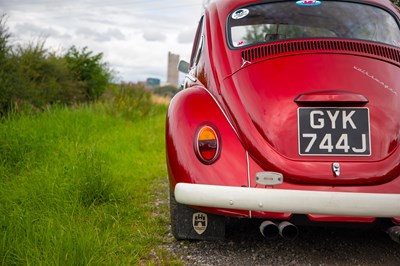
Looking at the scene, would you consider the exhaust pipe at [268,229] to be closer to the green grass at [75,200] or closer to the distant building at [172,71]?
the green grass at [75,200]

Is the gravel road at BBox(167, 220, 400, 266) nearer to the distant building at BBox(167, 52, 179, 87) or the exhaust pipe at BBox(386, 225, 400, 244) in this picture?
the exhaust pipe at BBox(386, 225, 400, 244)

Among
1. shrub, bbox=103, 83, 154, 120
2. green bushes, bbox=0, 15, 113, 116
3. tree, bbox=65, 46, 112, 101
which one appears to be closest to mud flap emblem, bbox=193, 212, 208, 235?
green bushes, bbox=0, 15, 113, 116

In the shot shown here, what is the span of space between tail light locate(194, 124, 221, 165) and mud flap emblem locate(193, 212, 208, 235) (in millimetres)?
408

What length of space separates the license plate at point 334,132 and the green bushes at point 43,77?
17.9 feet

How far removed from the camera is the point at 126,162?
5.62 m

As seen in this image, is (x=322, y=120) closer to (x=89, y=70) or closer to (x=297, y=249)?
(x=297, y=249)

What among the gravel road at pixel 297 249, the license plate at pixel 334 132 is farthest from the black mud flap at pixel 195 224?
the license plate at pixel 334 132

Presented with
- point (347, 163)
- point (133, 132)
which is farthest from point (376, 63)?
point (133, 132)

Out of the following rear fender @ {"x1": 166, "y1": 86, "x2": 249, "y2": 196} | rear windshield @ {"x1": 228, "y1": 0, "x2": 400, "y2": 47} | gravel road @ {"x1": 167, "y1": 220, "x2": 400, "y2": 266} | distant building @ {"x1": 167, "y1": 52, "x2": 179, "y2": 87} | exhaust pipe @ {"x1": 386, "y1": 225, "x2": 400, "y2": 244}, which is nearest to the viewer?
exhaust pipe @ {"x1": 386, "y1": 225, "x2": 400, "y2": 244}

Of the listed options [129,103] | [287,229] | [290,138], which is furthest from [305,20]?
[129,103]

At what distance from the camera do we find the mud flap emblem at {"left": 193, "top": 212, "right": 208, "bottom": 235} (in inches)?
107

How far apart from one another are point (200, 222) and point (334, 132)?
39.4 inches

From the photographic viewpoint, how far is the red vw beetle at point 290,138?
7.64ft

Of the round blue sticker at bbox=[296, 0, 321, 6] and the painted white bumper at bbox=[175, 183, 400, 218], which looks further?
the round blue sticker at bbox=[296, 0, 321, 6]
